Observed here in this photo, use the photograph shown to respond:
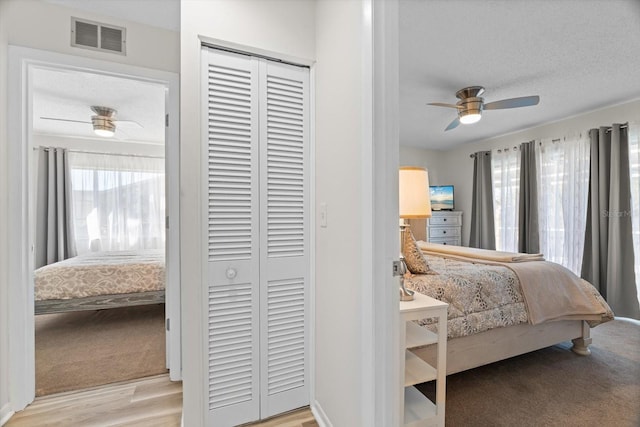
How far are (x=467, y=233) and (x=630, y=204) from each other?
235 cm

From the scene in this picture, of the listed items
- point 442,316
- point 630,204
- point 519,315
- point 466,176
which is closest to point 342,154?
point 442,316

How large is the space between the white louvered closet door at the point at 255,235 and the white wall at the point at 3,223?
1.22 m

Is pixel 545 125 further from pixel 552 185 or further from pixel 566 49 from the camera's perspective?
pixel 566 49

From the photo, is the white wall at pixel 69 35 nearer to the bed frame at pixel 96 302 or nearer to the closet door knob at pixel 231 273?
the closet door knob at pixel 231 273

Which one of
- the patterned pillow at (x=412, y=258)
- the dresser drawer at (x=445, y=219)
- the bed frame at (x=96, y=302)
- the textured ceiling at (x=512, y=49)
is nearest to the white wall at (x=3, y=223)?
the textured ceiling at (x=512, y=49)

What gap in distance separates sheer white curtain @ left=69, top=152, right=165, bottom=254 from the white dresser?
4.71m

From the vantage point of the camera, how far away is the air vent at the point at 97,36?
5.99ft

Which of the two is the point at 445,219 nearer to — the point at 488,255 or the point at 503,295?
the point at 488,255

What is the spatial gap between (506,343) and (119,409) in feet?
8.42

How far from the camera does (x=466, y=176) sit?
5402 mm

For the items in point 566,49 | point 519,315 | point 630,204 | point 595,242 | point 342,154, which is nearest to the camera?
point 342,154

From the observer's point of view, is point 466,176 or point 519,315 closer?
point 519,315

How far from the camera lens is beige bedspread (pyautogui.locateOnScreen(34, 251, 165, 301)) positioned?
2.79 meters

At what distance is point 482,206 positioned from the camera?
5.01 m
